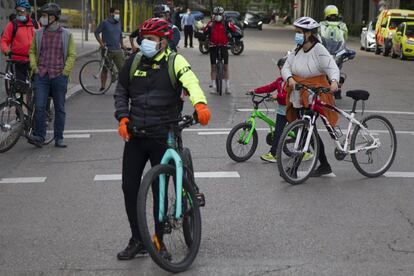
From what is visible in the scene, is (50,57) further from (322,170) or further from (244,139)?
(322,170)

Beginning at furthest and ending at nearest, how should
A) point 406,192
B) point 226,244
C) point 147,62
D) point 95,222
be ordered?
point 406,192 < point 95,222 < point 226,244 < point 147,62

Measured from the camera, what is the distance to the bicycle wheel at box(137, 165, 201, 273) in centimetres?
533

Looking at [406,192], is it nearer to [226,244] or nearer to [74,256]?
[226,244]

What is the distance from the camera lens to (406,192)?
8.20m

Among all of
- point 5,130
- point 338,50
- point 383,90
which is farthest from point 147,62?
point 383,90

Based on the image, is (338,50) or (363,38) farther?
(363,38)

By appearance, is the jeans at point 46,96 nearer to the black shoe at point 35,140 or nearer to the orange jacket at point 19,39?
the black shoe at point 35,140

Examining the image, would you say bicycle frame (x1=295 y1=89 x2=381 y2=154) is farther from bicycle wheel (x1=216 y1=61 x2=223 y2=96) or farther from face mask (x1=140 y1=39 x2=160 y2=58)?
bicycle wheel (x1=216 y1=61 x2=223 y2=96)

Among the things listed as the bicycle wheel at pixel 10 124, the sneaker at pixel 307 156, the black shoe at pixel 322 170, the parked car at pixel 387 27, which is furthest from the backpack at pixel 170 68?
the parked car at pixel 387 27

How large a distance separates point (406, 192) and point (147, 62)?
355 centimetres

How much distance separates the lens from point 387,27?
34.3m

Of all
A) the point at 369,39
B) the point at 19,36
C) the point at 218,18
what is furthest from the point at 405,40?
the point at 19,36

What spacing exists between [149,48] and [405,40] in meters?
26.3

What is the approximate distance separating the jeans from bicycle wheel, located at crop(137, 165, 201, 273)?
4927 mm
